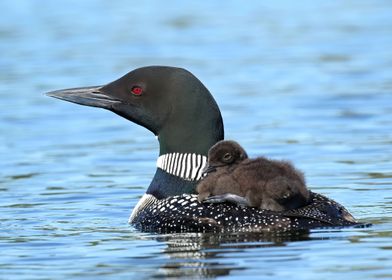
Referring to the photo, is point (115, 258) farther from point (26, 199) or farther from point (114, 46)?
point (114, 46)

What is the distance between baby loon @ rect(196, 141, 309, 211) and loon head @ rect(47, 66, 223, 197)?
550 mm

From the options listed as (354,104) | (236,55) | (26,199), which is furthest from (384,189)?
(236,55)

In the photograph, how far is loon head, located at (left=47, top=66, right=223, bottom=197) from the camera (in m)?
8.88

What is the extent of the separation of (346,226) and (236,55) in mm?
10635

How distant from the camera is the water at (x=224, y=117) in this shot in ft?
25.4

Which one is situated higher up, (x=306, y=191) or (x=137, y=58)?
(x=137, y=58)

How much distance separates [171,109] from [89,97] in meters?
0.72

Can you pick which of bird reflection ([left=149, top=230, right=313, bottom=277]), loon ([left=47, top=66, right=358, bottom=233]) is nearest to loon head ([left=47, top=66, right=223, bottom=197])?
loon ([left=47, top=66, right=358, bottom=233])

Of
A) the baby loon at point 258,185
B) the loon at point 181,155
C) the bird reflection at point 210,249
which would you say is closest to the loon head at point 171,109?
the loon at point 181,155

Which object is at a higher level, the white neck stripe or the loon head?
the loon head

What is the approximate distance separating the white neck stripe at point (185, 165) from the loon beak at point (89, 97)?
0.60 m

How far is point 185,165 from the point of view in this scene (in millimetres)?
8945

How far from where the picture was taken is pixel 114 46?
1989 cm

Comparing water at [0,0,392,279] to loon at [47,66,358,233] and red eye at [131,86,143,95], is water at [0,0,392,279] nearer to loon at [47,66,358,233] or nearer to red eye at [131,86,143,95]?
loon at [47,66,358,233]
